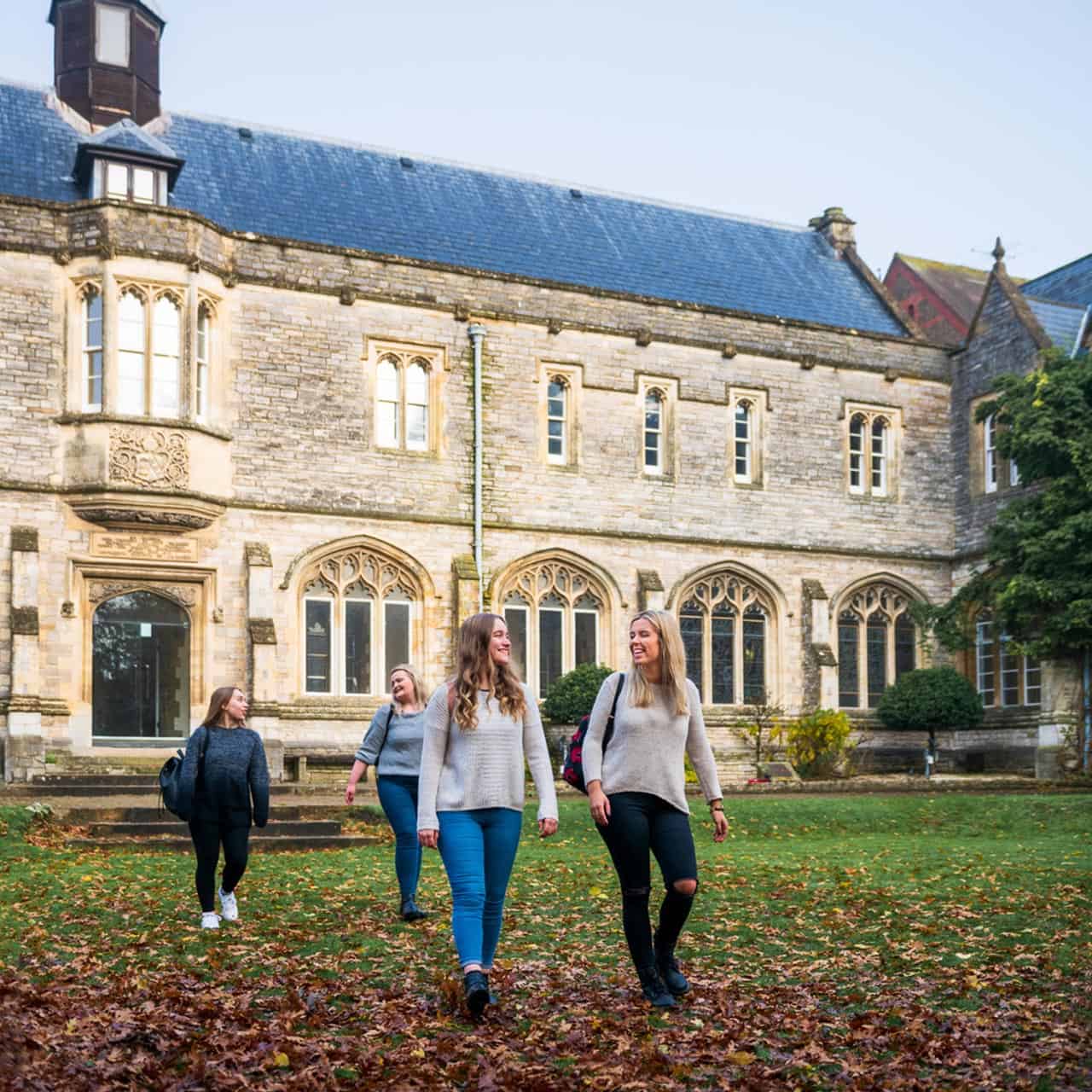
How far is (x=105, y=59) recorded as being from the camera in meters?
26.3

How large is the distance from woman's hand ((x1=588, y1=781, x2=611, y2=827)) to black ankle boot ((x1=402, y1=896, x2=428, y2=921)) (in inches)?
127

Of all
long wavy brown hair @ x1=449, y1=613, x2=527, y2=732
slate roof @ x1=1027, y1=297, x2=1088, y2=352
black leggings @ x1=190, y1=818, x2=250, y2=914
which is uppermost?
slate roof @ x1=1027, y1=297, x2=1088, y2=352

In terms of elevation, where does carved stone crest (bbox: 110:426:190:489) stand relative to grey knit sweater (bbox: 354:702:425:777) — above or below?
above

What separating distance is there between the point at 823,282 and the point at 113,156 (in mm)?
13811

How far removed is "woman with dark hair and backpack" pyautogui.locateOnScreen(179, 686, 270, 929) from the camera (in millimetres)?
9898

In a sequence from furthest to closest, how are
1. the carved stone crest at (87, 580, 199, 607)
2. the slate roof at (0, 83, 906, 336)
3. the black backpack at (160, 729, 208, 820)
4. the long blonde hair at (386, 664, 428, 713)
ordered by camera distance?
the slate roof at (0, 83, 906, 336) → the carved stone crest at (87, 580, 199, 607) → the long blonde hair at (386, 664, 428, 713) → the black backpack at (160, 729, 208, 820)

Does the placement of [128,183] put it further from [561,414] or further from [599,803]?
[599,803]

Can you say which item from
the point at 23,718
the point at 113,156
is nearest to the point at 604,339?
the point at 113,156

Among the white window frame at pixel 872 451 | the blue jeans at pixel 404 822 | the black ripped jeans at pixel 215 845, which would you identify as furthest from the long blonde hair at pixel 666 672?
the white window frame at pixel 872 451

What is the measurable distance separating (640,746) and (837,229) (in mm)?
26937

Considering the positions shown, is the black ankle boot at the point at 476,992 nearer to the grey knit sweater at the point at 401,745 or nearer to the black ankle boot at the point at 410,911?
the black ankle boot at the point at 410,911

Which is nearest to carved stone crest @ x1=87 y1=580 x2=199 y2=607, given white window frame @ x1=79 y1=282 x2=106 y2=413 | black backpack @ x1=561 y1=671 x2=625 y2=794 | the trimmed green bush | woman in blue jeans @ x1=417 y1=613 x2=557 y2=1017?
white window frame @ x1=79 y1=282 x2=106 y2=413

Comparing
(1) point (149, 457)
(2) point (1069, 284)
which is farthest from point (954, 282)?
(1) point (149, 457)

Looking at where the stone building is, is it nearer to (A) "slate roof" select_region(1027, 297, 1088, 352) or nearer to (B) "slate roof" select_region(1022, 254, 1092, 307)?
(A) "slate roof" select_region(1027, 297, 1088, 352)
